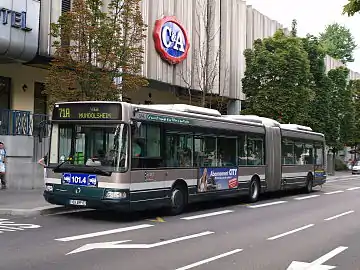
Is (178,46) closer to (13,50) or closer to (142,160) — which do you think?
(13,50)

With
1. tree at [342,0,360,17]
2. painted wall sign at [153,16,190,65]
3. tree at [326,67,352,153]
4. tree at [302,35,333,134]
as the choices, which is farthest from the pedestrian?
tree at [326,67,352,153]

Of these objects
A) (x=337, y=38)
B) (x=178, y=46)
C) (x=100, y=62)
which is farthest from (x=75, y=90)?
(x=337, y=38)

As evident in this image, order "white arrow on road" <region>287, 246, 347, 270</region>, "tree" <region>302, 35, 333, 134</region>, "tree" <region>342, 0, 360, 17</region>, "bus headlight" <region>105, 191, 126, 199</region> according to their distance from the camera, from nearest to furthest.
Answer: "white arrow on road" <region>287, 246, 347, 270</region> < "tree" <region>342, 0, 360, 17</region> < "bus headlight" <region>105, 191, 126, 199</region> < "tree" <region>302, 35, 333, 134</region>

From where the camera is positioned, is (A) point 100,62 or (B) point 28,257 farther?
(A) point 100,62

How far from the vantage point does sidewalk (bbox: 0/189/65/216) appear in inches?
500

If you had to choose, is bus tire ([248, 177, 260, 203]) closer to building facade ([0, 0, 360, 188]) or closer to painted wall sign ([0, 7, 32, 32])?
building facade ([0, 0, 360, 188])

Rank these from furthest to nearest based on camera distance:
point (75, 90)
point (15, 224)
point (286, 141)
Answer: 1. point (286, 141)
2. point (75, 90)
3. point (15, 224)

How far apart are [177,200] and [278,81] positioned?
19594mm

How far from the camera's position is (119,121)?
11852 millimetres

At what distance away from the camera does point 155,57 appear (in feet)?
84.2

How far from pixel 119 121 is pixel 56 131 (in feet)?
6.65

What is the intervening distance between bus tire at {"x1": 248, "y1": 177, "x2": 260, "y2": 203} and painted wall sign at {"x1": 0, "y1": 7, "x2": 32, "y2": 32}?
1000cm

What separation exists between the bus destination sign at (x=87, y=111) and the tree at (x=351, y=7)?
19.0 feet

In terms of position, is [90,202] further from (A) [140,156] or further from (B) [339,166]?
Result: (B) [339,166]
